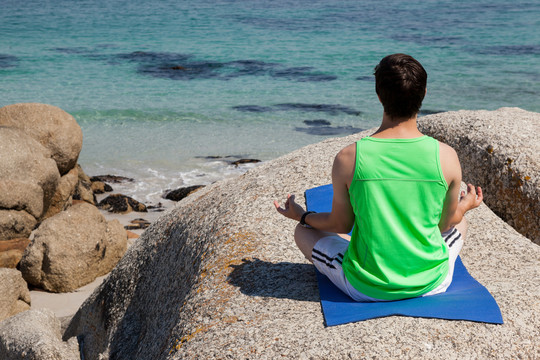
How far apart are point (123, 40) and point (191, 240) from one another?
3233cm

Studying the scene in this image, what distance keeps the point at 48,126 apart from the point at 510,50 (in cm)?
2733

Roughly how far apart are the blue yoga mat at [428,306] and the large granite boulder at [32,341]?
8.49 ft

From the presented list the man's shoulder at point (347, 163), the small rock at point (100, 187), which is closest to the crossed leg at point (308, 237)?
the man's shoulder at point (347, 163)

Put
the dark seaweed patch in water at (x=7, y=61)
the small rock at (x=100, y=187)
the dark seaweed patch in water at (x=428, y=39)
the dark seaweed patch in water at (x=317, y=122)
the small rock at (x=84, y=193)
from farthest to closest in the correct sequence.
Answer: the dark seaweed patch in water at (x=428, y=39) < the dark seaweed patch in water at (x=7, y=61) < the dark seaweed patch in water at (x=317, y=122) < the small rock at (x=100, y=187) < the small rock at (x=84, y=193)

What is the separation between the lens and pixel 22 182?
9289 millimetres

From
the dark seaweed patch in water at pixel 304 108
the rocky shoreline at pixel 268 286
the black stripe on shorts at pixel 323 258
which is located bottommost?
the dark seaweed patch in water at pixel 304 108

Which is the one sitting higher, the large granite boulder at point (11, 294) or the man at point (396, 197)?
the man at point (396, 197)

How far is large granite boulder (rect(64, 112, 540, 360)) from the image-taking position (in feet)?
9.96

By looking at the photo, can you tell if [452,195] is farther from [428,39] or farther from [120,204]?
[428,39]

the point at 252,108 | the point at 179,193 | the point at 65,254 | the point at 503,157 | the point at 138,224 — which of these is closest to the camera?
the point at 503,157

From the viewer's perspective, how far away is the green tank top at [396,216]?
3.13m

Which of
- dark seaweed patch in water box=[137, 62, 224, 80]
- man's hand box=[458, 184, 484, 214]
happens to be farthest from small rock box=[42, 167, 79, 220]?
dark seaweed patch in water box=[137, 62, 224, 80]

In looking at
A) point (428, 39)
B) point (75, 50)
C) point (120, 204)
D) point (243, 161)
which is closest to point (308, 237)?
point (120, 204)

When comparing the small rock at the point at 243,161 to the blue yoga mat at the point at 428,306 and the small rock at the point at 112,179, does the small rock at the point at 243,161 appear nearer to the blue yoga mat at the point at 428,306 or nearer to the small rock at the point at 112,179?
the small rock at the point at 112,179
